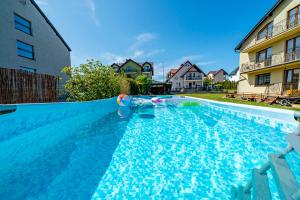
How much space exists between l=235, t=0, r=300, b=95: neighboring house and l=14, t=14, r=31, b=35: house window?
24.4m

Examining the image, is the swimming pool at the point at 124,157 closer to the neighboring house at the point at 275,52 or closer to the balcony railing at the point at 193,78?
the neighboring house at the point at 275,52

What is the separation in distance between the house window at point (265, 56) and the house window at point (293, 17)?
280 cm

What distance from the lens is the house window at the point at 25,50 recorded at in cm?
1284

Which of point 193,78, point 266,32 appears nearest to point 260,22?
point 266,32

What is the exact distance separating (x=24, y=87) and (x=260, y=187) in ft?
32.6

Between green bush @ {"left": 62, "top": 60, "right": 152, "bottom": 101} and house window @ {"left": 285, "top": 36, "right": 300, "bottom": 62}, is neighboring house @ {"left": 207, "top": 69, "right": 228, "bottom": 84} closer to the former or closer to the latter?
house window @ {"left": 285, "top": 36, "right": 300, "bottom": 62}

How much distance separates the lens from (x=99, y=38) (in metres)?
18.0

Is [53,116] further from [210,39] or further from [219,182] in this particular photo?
[210,39]

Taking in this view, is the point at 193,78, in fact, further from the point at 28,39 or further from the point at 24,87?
the point at 24,87

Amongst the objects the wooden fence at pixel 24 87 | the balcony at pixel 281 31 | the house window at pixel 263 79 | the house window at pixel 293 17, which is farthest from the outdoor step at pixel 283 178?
the house window at pixel 263 79

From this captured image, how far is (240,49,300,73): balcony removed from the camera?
40.3 feet

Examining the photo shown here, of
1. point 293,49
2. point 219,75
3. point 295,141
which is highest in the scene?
point 219,75

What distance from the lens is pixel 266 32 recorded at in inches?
607

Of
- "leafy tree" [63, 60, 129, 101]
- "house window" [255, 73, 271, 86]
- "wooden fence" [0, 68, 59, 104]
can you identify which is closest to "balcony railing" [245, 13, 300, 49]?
"house window" [255, 73, 271, 86]
